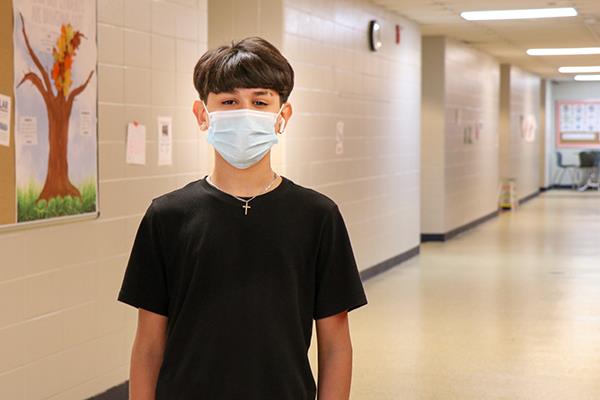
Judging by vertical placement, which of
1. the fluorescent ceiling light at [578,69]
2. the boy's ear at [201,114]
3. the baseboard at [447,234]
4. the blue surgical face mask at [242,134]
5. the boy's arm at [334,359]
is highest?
the fluorescent ceiling light at [578,69]

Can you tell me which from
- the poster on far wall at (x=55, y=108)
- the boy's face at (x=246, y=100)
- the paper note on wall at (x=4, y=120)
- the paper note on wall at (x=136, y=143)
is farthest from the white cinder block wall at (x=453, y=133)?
the boy's face at (x=246, y=100)

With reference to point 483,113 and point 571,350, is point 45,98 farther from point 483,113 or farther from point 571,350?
point 483,113

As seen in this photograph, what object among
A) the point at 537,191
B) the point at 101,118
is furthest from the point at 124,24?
the point at 537,191

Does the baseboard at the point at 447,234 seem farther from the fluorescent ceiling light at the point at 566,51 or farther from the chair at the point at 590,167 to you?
the chair at the point at 590,167

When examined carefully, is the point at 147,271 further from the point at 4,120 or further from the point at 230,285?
the point at 4,120

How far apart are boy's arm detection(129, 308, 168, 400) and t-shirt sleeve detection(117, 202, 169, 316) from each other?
0.03m

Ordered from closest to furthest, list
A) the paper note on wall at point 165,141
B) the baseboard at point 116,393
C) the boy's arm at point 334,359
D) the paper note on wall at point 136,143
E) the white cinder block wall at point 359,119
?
the boy's arm at point 334,359 < the baseboard at point 116,393 < the paper note on wall at point 136,143 < the paper note on wall at point 165,141 < the white cinder block wall at point 359,119

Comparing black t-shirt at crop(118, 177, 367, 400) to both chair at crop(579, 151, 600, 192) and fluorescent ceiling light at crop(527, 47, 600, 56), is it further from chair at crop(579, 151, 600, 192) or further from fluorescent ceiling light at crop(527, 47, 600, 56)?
chair at crop(579, 151, 600, 192)

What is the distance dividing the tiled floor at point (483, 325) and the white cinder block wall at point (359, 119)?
57cm

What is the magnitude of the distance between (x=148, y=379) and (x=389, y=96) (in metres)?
8.07

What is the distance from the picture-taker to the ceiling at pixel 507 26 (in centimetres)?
909

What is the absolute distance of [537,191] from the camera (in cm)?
2170

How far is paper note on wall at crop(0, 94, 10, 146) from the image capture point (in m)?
3.67

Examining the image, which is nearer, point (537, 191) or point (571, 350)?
point (571, 350)
